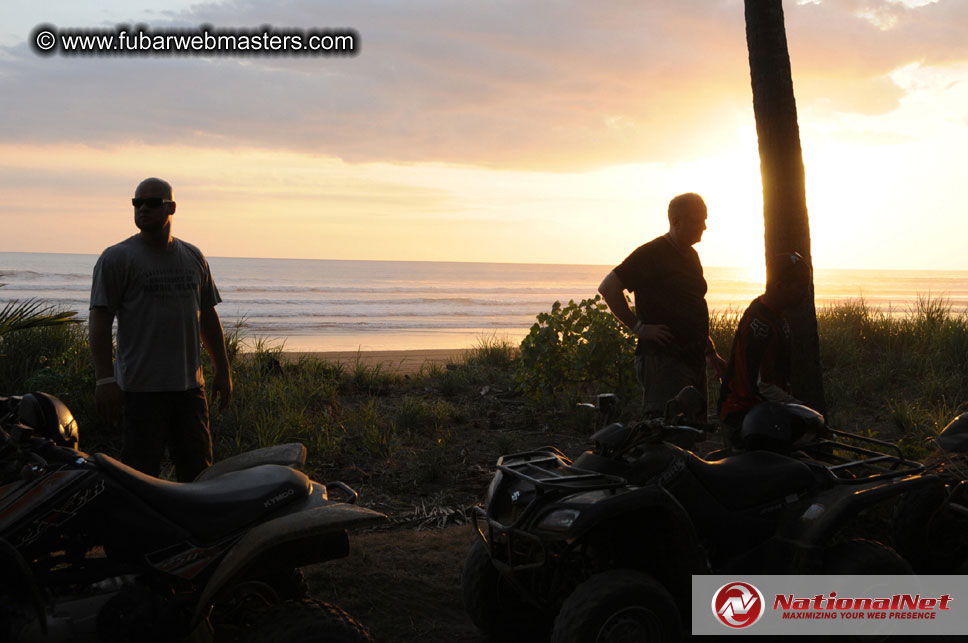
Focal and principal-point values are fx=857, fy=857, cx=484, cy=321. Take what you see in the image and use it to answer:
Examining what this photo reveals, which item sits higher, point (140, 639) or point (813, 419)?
point (813, 419)

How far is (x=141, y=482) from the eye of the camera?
305cm

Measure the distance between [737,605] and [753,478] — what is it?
0.55 meters

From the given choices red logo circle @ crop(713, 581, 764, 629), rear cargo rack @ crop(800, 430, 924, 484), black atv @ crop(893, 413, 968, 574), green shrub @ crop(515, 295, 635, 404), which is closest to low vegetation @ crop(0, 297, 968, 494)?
green shrub @ crop(515, 295, 635, 404)

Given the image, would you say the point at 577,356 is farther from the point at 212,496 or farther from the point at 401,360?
the point at 212,496

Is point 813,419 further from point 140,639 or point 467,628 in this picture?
point 140,639

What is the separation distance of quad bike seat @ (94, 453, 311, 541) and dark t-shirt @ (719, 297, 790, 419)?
2.41 meters

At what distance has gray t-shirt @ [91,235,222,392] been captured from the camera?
4688mm

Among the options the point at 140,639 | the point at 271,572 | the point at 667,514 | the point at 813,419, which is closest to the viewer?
the point at 140,639

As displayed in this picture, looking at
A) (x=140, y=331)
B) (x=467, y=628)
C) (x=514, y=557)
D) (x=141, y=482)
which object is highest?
(x=140, y=331)

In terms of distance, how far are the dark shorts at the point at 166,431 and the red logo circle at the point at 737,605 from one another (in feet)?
9.75

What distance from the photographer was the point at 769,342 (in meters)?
4.45

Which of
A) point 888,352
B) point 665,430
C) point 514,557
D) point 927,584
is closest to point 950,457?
point 927,584

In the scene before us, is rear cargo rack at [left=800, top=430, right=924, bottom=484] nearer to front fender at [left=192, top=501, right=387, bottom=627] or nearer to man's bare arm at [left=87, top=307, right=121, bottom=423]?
front fender at [left=192, top=501, right=387, bottom=627]

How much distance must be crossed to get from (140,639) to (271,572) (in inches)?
19.2
